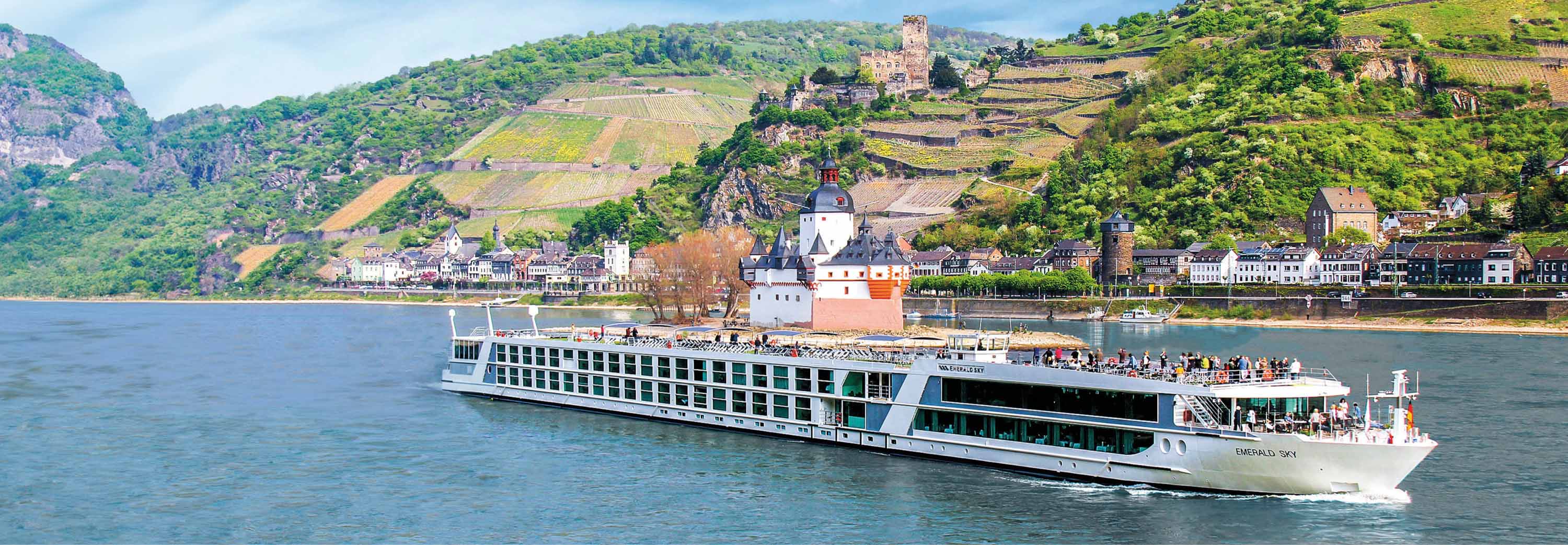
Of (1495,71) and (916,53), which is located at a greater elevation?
(916,53)

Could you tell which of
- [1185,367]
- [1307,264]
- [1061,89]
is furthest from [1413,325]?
[1061,89]

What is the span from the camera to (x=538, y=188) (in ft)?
589

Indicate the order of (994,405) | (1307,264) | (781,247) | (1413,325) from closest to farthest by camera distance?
(994,405) < (781,247) < (1413,325) < (1307,264)

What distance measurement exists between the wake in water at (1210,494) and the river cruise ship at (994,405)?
138 mm

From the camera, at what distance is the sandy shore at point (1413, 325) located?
7381cm

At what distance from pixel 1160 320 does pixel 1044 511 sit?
63681mm

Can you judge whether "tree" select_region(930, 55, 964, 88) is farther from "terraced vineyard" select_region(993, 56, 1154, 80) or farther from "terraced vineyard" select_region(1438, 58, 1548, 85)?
"terraced vineyard" select_region(1438, 58, 1548, 85)

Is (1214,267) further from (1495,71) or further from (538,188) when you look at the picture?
(538,188)

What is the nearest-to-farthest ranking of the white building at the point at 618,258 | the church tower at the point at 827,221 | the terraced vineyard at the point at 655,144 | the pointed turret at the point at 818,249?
the pointed turret at the point at 818,249 < the church tower at the point at 827,221 < the white building at the point at 618,258 < the terraced vineyard at the point at 655,144

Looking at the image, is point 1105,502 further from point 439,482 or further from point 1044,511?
point 439,482

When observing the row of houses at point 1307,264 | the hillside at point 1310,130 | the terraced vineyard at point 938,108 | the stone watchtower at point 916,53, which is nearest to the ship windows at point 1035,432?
the row of houses at point 1307,264

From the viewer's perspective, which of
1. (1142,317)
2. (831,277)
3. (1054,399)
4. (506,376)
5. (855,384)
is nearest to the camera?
(1054,399)

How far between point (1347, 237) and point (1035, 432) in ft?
242

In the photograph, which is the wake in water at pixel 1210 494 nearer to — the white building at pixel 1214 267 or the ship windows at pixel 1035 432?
the ship windows at pixel 1035 432
